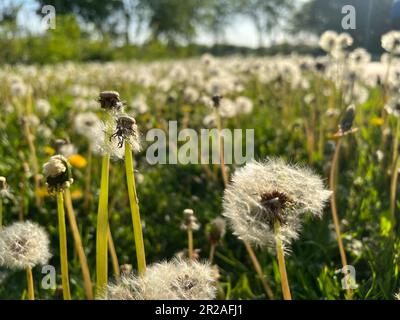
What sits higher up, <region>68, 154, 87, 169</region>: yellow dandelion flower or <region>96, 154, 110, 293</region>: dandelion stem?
<region>96, 154, 110, 293</region>: dandelion stem

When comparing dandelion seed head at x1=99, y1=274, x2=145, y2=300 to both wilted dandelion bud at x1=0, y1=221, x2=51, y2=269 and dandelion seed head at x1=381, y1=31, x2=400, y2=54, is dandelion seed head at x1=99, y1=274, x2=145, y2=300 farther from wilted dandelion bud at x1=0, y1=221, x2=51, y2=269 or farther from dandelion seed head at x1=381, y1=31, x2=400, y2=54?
dandelion seed head at x1=381, y1=31, x2=400, y2=54

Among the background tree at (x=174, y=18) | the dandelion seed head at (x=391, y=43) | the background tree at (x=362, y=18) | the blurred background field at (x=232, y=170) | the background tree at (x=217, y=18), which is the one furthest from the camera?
the background tree at (x=217, y=18)

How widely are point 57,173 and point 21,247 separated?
30 cm

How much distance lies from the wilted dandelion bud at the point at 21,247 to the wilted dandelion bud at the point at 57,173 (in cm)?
25

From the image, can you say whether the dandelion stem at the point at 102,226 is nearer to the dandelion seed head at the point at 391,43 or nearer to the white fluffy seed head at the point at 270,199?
the white fluffy seed head at the point at 270,199

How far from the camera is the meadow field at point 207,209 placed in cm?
→ 113

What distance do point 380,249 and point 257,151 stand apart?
1.62 m

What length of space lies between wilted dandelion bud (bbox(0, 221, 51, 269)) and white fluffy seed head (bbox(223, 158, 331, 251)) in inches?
19.9

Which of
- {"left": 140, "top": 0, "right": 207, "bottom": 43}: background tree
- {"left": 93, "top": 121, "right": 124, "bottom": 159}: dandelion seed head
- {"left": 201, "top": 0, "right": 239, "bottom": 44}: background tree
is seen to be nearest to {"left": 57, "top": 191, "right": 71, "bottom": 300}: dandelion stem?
{"left": 93, "top": 121, "right": 124, "bottom": 159}: dandelion seed head

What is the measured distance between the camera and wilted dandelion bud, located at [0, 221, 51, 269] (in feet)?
4.33

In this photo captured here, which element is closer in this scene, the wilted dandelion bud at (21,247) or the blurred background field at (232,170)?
the wilted dandelion bud at (21,247)

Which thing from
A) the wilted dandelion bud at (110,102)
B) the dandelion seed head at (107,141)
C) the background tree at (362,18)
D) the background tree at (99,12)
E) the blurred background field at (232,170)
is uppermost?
the background tree at (99,12)

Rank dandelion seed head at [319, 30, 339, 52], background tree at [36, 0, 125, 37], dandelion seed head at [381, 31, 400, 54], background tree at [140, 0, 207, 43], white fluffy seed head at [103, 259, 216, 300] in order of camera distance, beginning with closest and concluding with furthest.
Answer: white fluffy seed head at [103, 259, 216, 300] < dandelion seed head at [381, 31, 400, 54] < dandelion seed head at [319, 30, 339, 52] < background tree at [36, 0, 125, 37] < background tree at [140, 0, 207, 43]

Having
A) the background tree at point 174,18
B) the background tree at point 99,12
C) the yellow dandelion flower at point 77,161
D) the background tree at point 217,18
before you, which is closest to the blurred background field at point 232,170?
the yellow dandelion flower at point 77,161
